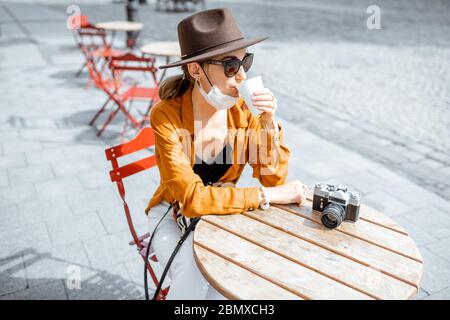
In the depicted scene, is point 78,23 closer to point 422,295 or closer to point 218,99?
point 218,99

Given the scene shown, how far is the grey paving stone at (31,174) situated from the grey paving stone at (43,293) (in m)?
1.75

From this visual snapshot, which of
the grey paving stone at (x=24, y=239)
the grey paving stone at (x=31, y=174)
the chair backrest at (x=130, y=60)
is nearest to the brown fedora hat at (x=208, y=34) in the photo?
the grey paving stone at (x=24, y=239)

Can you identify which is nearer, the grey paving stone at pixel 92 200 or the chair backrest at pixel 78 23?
the grey paving stone at pixel 92 200

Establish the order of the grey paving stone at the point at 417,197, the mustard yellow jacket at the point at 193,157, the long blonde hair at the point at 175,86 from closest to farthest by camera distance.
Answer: the mustard yellow jacket at the point at 193,157 → the long blonde hair at the point at 175,86 → the grey paving stone at the point at 417,197

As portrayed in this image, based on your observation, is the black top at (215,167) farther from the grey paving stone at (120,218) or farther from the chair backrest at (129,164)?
the grey paving stone at (120,218)

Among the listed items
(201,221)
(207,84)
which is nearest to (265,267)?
(201,221)

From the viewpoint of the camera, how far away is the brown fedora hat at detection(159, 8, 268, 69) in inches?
82.9

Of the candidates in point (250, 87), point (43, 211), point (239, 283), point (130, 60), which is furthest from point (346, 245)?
point (130, 60)

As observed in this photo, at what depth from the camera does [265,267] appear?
5.57 ft

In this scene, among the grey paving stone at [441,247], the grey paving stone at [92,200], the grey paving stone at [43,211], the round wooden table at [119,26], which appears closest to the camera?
the grey paving stone at [441,247]

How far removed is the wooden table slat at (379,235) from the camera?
1.83 m

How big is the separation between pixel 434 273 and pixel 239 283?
2.15 m

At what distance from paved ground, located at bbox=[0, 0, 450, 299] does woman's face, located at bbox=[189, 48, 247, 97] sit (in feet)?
5.31

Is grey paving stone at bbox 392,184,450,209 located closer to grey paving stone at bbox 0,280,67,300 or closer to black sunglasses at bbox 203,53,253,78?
black sunglasses at bbox 203,53,253,78
